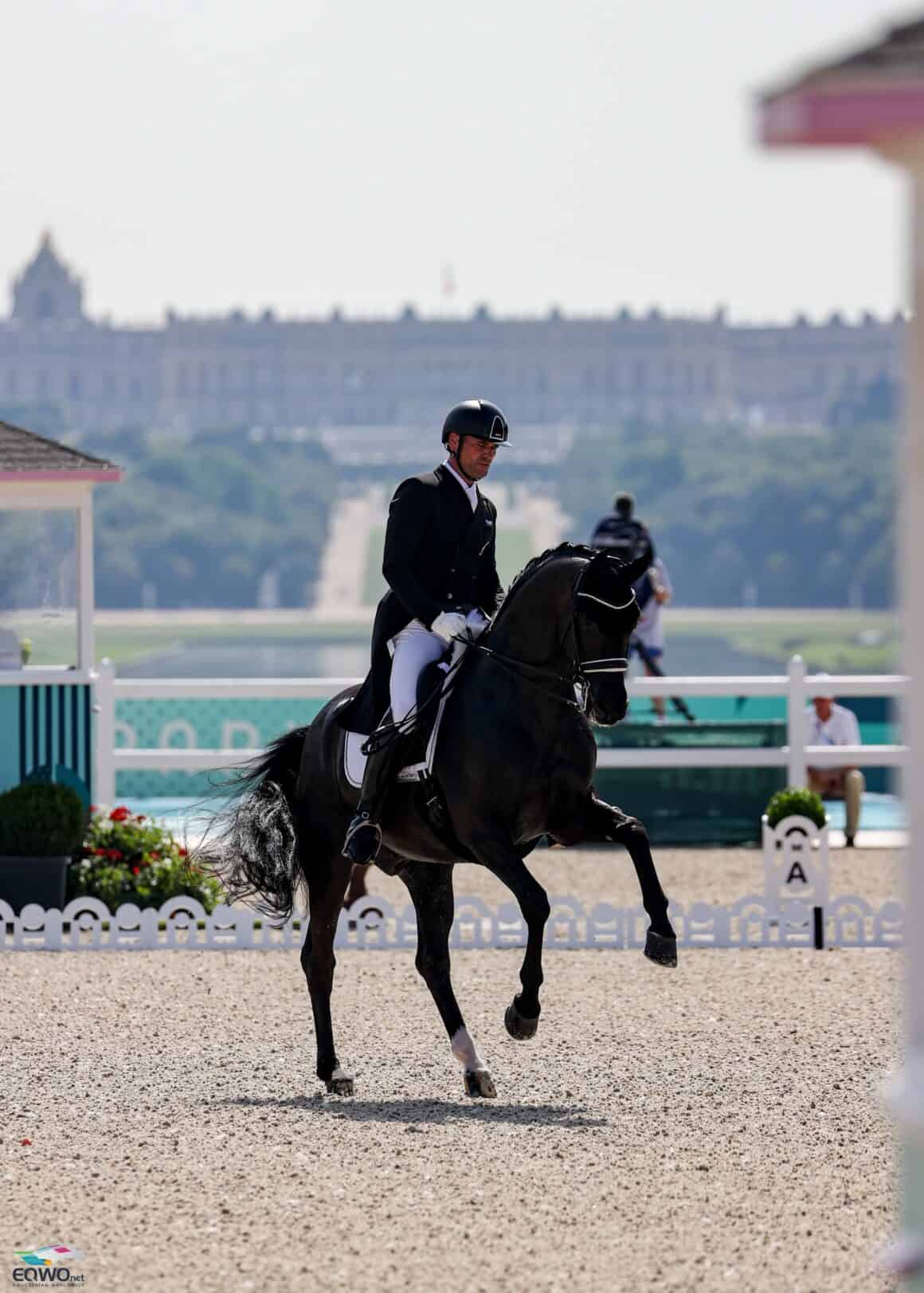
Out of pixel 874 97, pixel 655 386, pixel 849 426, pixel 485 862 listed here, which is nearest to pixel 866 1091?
pixel 485 862

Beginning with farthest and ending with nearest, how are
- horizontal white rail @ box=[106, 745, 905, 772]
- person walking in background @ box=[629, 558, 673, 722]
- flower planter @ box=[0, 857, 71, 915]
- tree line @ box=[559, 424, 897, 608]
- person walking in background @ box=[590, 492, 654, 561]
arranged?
1. tree line @ box=[559, 424, 897, 608]
2. person walking in background @ box=[629, 558, 673, 722]
3. person walking in background @ box=[590, 492, 654, 561]
4. horizontal white rail @ box=[106, 745, 905, 772]
5. flower planter @ box=[0, 857, 71, 915]

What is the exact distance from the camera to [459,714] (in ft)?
24.1

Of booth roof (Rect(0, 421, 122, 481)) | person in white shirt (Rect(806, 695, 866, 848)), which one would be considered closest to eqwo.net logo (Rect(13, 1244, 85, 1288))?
booth roof (Rect(0, 421, 122, 481))

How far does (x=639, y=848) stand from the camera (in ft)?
23.5

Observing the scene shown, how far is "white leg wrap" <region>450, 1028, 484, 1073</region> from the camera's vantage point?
7.37 m

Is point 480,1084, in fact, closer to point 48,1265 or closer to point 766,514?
point 48,1265

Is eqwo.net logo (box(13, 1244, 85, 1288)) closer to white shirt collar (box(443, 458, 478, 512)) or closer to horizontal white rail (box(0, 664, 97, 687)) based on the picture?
white shirt collar (box(443, 458, 478, 512))

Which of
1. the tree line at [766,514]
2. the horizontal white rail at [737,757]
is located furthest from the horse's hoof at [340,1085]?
the tree line at [766,514]

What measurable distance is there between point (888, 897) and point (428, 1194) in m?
7.76

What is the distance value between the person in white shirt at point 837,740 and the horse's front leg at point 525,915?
9.18 metres

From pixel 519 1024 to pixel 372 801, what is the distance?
2.98ft

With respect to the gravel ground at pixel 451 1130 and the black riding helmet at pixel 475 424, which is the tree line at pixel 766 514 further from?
the black riding helmet at pixel 475 424

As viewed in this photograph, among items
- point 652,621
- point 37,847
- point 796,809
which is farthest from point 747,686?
point 37,847

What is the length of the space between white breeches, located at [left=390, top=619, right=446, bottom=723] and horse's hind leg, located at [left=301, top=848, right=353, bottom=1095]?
0.66 metres
